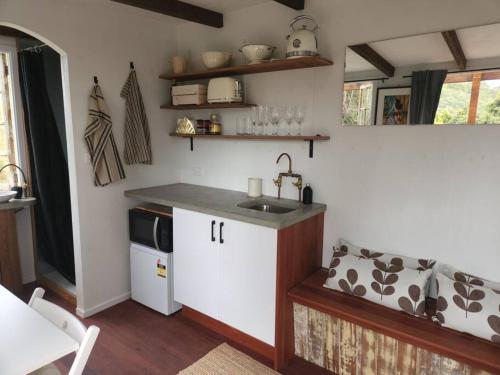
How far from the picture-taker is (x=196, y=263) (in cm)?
267

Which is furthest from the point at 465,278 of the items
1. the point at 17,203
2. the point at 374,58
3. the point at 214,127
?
the point at 17,203

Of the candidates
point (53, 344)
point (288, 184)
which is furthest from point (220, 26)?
point (53, 344)

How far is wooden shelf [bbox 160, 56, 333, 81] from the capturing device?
236 cm

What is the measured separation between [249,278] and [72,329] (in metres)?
1.23

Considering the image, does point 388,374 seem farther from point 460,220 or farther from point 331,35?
point 331,35

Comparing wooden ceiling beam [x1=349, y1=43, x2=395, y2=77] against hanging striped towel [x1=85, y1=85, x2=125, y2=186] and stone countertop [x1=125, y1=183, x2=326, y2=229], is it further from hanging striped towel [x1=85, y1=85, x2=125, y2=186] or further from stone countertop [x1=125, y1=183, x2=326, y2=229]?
hanging striped towel [x1=85, y1=85, x2=125, y2=186]

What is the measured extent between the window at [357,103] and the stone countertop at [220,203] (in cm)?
65

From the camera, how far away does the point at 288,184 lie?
110 inches

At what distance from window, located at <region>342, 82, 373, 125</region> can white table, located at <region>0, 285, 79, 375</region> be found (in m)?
2.03

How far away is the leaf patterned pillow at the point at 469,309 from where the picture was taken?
178 centimetres

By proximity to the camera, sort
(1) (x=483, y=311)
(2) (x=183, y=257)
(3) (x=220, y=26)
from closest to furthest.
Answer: (1) (x=483, y=311), (2) (x=183, y=257), (3) (x=220, y=26)

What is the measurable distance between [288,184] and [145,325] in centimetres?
158

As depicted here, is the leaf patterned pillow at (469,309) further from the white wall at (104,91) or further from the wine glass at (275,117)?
the white wall at (104,91)

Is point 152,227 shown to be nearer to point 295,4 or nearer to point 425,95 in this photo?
point 295,4
